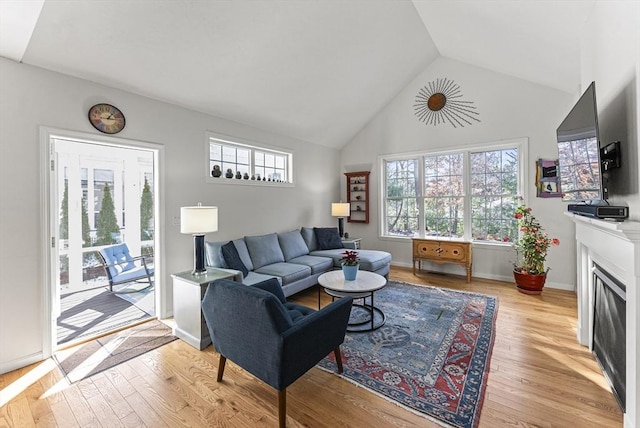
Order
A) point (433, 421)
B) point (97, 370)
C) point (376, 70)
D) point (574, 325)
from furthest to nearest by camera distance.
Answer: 1. point (376, 70)
2. point (574, 325)
3. point (97, 370)
4. point (433, 421)

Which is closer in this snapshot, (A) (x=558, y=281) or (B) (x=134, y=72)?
(B) (x=134, y=72)

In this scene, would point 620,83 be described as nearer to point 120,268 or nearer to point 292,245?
point 292,245

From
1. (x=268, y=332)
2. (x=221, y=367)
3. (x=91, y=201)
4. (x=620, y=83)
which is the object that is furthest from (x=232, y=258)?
(x=620, y=83)

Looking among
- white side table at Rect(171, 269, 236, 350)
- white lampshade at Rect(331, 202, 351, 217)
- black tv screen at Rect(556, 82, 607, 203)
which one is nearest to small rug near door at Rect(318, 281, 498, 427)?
white side table at Rect(171, 269, 236, 350)

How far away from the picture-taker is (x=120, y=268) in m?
4.29

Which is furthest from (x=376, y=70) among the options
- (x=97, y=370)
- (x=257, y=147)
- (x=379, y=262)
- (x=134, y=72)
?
(x=97, y=370)

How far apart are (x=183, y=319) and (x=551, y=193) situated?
513cm

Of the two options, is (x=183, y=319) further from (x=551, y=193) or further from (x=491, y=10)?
(x=551, y=193)

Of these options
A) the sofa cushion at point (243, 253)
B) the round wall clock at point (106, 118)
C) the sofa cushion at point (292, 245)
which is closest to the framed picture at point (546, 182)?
the sofa cushion at point (292, 245)

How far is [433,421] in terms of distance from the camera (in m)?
1.70

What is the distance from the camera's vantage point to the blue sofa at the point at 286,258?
10.9 feet

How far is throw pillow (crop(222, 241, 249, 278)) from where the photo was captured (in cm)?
327

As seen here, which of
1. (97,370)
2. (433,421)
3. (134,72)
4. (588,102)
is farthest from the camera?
(134,72)

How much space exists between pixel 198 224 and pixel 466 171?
14.4ft
